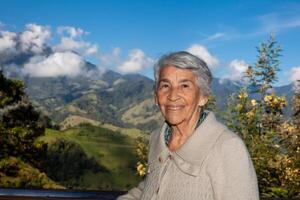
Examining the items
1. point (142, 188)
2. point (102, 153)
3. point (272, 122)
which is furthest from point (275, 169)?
point (102, 153)

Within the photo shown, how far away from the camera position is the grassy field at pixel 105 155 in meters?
92.6

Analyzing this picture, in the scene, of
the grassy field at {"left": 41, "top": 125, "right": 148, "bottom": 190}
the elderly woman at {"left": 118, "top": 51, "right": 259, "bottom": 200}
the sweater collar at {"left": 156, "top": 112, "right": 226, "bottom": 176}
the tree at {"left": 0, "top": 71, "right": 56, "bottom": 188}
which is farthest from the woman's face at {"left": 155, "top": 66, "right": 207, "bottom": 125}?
the grassy field at {"left": 41, "top": 125, "right": 148, "bottom": 190}

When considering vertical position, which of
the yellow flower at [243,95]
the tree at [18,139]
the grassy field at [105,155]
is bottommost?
the grassy field at [105,155]

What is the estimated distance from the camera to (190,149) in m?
2.15

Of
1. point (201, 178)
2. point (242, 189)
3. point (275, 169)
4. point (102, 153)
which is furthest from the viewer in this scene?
point (102, 153)

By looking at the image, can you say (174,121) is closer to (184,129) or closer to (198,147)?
(184,129)

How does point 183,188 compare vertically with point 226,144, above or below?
below

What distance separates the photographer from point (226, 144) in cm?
202

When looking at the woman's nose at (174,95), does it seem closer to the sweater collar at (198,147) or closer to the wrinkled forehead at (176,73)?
the wrinkled forehead at (176,73)

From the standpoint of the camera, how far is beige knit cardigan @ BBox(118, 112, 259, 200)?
195 cm

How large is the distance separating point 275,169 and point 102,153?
114449mm

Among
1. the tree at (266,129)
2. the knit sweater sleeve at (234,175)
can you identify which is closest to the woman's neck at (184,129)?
the knit sweater sleeve at (234,175)

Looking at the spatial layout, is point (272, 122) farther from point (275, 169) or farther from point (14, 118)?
point (14, 118)

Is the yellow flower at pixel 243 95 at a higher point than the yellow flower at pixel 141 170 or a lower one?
higher
